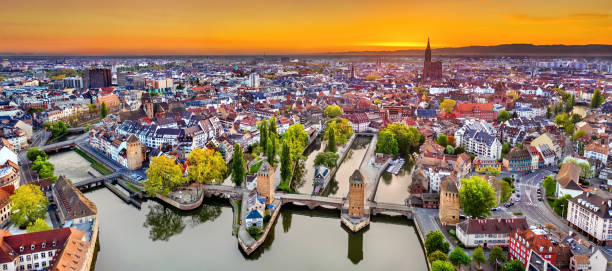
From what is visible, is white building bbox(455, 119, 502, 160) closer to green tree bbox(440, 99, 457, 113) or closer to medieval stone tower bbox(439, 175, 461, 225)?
medieval stone tower bbox(439, 175, 461, 225)

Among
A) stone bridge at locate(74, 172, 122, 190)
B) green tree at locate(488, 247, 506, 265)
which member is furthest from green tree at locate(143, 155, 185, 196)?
green tree at locate(488, 247, 506, 265)

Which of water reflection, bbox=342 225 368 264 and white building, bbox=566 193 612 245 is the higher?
white building, bbox=566 193 612 245

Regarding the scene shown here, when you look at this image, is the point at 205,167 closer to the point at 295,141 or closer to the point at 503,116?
the point at 295,141

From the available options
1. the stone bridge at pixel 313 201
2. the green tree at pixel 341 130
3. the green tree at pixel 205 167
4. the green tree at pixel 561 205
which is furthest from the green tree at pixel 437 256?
the green tree at pixel 341 130

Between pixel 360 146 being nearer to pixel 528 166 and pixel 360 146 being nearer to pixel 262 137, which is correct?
pixel 262 137

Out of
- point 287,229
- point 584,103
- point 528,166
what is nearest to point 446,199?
point 287,229

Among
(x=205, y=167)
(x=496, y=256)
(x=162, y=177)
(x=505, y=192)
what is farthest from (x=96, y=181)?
(x=505, y=192)

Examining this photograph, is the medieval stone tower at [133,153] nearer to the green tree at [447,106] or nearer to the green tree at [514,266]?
the green tree at [514,266]
